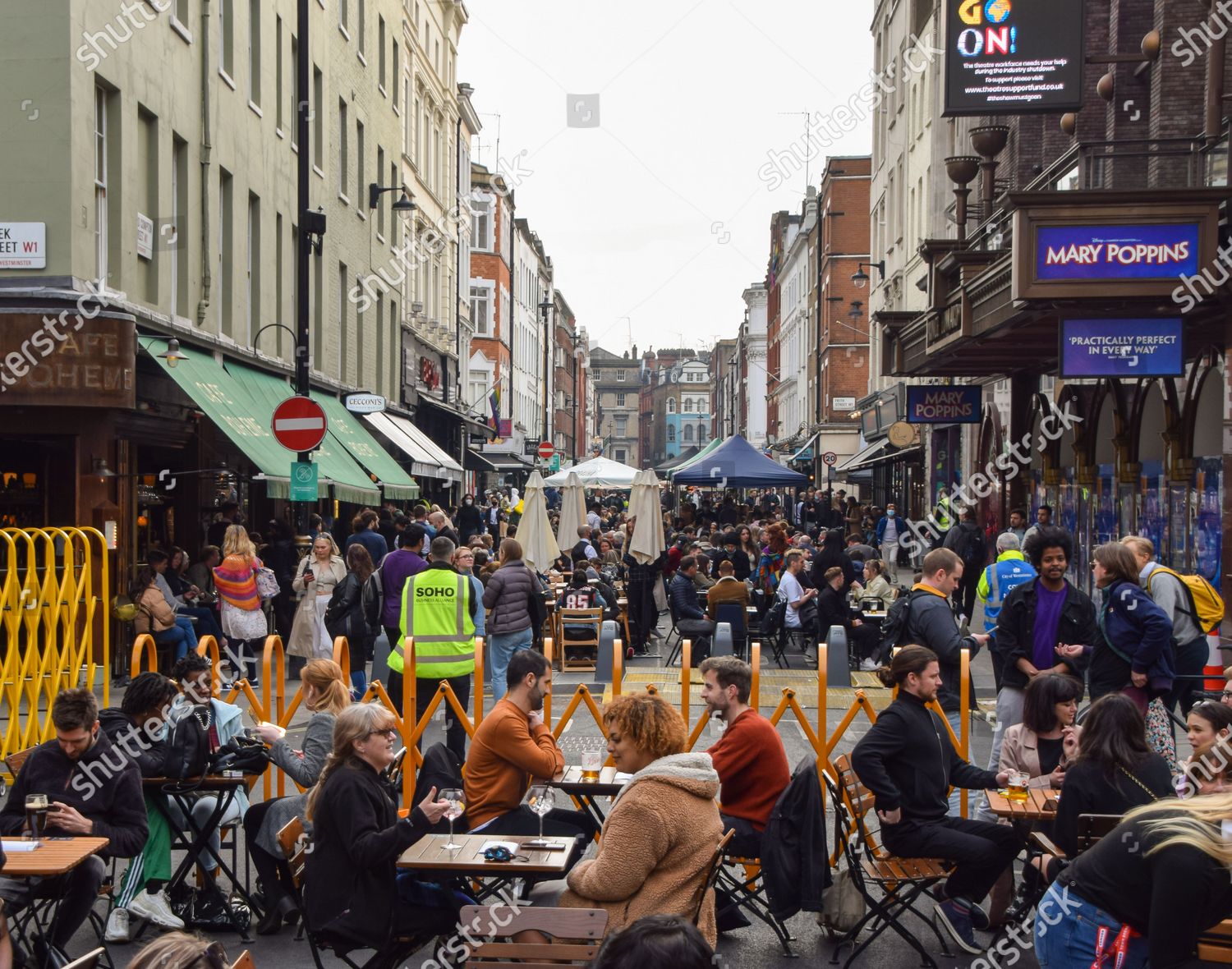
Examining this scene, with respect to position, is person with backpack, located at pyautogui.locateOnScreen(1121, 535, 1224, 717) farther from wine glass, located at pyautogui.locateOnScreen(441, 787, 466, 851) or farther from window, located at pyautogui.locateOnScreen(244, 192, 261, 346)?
window, located at pyautogui.locateOnScreen(244, 192, 261, 346)

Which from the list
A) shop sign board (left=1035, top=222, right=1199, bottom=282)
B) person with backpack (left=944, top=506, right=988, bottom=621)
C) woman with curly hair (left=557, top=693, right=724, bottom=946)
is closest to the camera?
woman with curly hair (left=557, top=693, right=724, bottom=946)

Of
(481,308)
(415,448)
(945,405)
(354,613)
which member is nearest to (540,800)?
(354,613)

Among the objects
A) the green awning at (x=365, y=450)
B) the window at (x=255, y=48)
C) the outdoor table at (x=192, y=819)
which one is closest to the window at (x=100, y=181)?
the window at (x=255, y=48)

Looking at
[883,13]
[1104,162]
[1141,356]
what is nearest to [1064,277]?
[1141,356]

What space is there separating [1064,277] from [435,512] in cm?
1196

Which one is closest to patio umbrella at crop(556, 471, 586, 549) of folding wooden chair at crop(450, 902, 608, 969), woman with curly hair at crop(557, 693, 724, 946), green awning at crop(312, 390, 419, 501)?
green awning at crop(312, 390, 419, 501)

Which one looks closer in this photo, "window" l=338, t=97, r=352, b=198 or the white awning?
"window" l=338, t=97, r=352, b=198

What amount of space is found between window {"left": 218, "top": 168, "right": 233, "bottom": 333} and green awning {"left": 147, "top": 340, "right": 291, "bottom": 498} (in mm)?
1540

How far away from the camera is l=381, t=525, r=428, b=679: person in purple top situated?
13266 millimetres

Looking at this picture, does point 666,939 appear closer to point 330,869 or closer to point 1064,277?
point 330,869

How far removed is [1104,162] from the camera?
15727 mm

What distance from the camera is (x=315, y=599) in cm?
1465

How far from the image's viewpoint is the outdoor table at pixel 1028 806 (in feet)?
22.5

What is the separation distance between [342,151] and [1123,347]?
69.0 ft
